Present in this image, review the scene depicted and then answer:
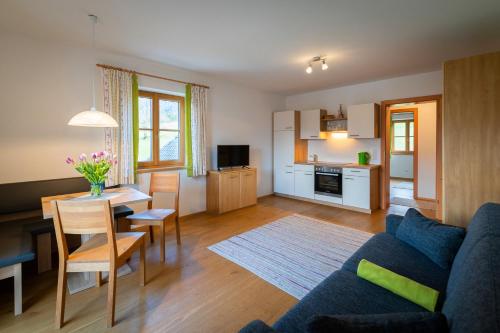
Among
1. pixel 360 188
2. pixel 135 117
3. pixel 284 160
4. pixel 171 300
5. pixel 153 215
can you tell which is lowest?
pixel 171 300

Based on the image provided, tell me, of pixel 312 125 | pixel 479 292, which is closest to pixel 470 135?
pixel 479 292

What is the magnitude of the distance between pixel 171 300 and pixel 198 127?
9.85 ft

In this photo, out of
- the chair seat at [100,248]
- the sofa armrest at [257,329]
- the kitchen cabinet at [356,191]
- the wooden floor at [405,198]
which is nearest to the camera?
the sofa armrest at [257,329]

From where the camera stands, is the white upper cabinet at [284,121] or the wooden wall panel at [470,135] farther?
the white upper cabinet at [284,121]

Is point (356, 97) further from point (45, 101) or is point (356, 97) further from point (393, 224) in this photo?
point (45, 101)

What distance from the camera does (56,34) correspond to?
2895 mm

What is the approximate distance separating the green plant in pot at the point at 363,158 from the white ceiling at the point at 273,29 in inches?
71.1

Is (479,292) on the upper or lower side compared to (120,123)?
lower

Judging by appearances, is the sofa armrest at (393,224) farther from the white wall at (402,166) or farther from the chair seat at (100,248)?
the white wall at (402,166)

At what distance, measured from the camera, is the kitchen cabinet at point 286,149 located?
19.4 ft

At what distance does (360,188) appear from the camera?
4.84 meters

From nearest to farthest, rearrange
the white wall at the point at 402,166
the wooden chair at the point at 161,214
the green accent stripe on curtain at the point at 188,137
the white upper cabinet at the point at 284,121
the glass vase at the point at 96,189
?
the glass vase at the point at 96,189, the wooden chair at the point at 161,214, the green accent stripe on curtain at the point at 188,137, the white upper cabinet at the point at 284,121, the white wall at the point at 402,166

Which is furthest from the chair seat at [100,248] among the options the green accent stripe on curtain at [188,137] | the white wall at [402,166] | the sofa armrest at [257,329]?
the white wall at [402,166]

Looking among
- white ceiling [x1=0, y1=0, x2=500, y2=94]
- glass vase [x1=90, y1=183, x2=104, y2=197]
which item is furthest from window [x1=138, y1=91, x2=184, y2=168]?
glass vase [x1=90, y1=183, x2=104, y2=197]
